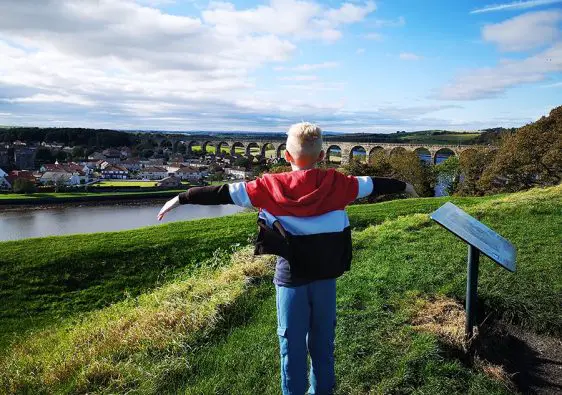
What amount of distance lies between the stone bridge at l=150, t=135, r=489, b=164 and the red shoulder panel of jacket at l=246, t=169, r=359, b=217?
10.8 meters

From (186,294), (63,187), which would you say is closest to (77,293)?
(186,294)

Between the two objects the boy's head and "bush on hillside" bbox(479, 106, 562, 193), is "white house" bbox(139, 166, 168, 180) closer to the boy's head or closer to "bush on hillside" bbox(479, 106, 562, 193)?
"bush on hillside" bbox(479, 106, 562, 193)

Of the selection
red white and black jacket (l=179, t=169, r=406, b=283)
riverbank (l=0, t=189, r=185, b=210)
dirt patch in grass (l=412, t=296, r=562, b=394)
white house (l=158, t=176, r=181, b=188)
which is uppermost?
red white and black jacket (l=179, t=169, r=406, b=283)

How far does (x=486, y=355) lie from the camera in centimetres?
314

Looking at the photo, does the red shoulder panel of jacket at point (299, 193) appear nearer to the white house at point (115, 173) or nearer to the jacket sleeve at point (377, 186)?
the jacket sleeve at point (377, 186)

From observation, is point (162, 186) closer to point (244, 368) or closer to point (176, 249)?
point (176, 249)

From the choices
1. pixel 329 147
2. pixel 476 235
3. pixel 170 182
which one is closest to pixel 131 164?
pixel 170 182

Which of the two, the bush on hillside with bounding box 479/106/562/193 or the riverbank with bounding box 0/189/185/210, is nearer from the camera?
the bush on hillside with bounding box 479/106/562/193

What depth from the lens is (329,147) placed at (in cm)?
5625

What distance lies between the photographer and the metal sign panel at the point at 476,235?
2760 mm

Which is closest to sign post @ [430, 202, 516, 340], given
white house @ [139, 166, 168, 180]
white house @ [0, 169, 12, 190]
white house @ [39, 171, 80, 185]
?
white house @ [39, 171, 80, 185]

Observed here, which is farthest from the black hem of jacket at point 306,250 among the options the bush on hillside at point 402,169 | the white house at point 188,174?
the white house at point 188,174

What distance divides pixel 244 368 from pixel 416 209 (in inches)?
305

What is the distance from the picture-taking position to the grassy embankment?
2863 millimetres
